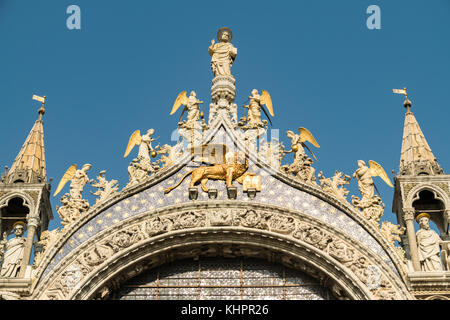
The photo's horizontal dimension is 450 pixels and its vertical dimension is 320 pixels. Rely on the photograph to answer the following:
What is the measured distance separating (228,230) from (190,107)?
375 cm

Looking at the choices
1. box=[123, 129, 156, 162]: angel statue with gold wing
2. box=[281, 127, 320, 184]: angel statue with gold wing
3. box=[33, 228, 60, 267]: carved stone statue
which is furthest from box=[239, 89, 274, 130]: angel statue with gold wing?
box=[33, 228, 60, 267]: carved stone statue

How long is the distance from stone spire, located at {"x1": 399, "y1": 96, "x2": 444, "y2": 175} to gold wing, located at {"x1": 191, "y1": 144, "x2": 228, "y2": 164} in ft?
12.5

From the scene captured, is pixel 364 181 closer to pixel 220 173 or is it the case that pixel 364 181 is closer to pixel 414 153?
pixel 414 153

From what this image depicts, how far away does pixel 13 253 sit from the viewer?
1828cm

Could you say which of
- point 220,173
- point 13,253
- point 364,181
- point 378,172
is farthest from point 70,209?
point 378,172

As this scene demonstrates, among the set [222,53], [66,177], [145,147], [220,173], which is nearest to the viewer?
[220,173]

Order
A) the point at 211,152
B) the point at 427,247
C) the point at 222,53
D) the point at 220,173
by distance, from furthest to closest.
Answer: the point at 222,53, the point at 211,152, the point at 220,173, the point at 427,247

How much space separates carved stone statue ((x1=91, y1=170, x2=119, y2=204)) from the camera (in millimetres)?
19250

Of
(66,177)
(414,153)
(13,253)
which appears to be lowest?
(13,253)

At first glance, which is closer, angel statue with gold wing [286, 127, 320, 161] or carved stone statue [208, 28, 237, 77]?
angel statue with gold wing [286, 127, 320, 161]

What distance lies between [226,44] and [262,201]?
4.92 metres

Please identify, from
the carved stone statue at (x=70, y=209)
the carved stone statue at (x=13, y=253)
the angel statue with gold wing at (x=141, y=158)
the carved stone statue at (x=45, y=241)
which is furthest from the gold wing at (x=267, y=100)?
the carved stone statue at (x=13, y=253)

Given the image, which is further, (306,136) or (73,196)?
(306,136)

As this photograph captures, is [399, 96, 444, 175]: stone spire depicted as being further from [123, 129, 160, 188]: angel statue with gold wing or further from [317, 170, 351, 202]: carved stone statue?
[123, 129, 160, 188]: angel statue with gold wing
